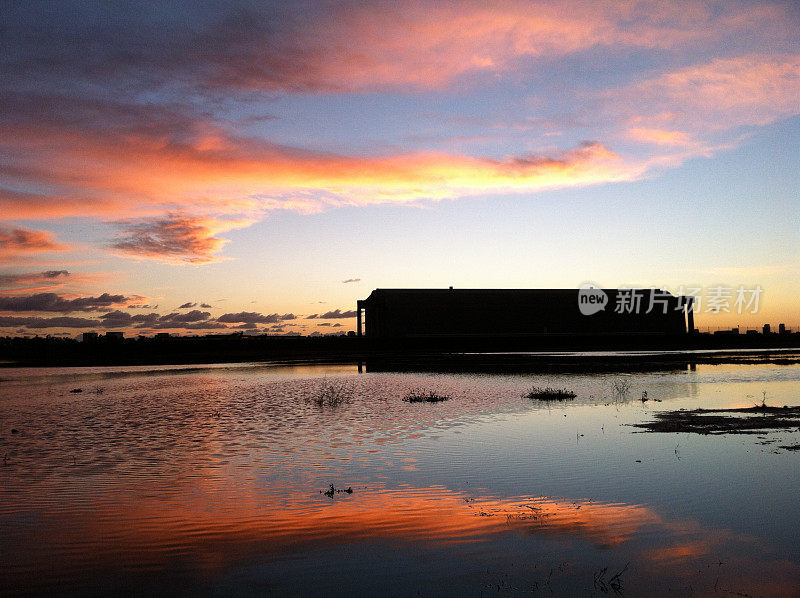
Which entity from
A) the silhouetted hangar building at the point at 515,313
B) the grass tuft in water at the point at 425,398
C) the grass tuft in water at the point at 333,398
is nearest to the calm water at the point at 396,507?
the grass tuft in water at the point at 333,398

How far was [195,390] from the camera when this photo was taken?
36.8 meters

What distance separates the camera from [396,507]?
11.4 m

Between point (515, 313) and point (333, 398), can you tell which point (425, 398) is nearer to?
point (333, 398)

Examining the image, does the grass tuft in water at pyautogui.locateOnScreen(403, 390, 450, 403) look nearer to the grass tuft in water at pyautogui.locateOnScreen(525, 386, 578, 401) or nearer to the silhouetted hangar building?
the grass tuft in water at pyautogui.locateOnScreen(525, 386, 578, 401)

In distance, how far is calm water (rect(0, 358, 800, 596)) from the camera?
8.10m

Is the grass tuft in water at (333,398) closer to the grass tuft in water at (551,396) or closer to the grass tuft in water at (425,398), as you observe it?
the grass tuft in water at (425,398)

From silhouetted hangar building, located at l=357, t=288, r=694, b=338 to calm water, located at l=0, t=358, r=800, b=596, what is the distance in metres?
70.5

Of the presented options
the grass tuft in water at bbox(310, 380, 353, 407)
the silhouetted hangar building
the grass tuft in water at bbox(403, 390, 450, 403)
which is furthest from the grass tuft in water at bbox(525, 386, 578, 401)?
the silhouetted hangar building

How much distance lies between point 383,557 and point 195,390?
3017 cm

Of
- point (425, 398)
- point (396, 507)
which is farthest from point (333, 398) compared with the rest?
point (396, 507)

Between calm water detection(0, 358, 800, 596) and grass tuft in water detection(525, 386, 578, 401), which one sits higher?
grass tuft in water detection(525, 386, 578, 401)

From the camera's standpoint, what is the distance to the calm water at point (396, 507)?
8.10m

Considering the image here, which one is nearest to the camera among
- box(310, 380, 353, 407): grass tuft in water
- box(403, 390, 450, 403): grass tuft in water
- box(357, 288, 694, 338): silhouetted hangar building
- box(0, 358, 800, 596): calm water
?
box(0, 358, 800, 596): calm water

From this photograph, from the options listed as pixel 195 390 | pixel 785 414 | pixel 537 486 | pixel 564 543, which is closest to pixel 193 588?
pixel 564 543
